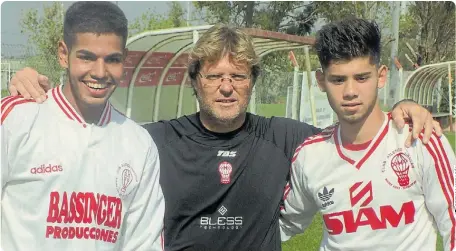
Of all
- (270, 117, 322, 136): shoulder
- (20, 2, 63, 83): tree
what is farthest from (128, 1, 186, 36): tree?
(270, 117, 322, 136): shoulder

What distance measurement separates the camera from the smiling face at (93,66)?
2.84m

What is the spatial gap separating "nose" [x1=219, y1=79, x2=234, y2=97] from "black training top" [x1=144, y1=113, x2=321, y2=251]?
10.6 inches

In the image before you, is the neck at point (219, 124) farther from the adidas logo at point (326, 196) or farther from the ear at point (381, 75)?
the ear at point (381, 75)

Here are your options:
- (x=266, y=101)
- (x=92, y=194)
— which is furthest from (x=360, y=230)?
(x=266, y=101)

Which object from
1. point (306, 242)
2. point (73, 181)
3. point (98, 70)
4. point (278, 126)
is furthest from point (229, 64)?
point (306, 242)

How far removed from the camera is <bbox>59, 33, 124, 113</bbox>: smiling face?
2.84 metres

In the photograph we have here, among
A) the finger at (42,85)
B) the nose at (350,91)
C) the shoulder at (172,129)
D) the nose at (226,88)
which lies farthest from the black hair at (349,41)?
the finger at (42,85)

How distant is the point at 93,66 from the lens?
284cm

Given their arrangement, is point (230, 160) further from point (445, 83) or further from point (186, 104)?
point (445, 83)

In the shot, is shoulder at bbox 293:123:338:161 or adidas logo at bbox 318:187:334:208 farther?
shoulder at bbox 293:123:338:161

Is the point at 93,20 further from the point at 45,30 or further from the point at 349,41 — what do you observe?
the point at 45,30

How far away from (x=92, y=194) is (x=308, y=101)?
10.8 metres

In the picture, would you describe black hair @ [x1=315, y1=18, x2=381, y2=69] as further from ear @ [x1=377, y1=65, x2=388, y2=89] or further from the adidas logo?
the adidas logo

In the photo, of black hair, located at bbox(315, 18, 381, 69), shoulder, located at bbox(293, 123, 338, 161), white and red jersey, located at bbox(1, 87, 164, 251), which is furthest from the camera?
shoulder, located at bbox(293, 123, 338, 161)
